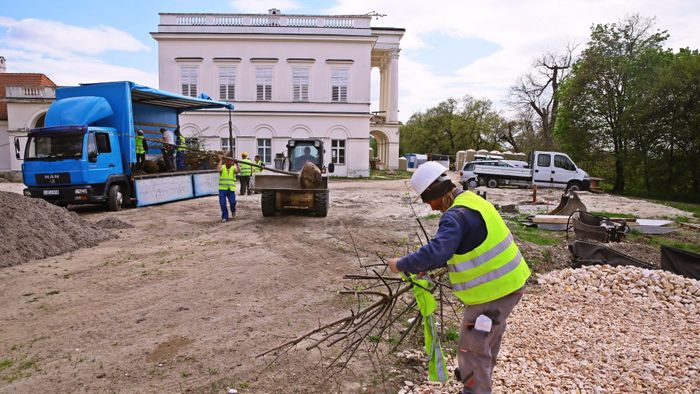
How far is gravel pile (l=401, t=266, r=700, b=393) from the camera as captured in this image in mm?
3713

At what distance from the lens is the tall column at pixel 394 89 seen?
39.8 m

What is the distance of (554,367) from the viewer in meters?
3.94

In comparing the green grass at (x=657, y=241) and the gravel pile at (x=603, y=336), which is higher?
the gravel pile at (x=603, y=336)

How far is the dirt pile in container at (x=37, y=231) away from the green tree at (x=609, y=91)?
25168mm

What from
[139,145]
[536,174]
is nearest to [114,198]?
[139,145]

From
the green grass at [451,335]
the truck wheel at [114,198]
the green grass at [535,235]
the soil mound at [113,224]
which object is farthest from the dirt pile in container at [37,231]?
the green grass at [535,235]

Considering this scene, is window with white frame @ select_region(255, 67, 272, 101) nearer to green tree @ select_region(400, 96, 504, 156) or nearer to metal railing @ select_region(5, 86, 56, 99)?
metal railing @ select_region(5, 86, 56, 99)

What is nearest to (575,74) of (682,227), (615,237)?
(682,227)

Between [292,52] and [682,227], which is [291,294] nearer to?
[682,227]

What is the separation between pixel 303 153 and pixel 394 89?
2459 centimetres

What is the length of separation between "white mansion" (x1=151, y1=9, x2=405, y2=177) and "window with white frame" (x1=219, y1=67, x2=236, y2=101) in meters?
0.07

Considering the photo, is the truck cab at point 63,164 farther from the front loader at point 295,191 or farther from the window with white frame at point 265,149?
the window with white frame at point 265,149

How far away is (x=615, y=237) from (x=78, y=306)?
366 inches

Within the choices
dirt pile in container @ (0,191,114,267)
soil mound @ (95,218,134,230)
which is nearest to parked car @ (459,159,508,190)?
soil mound @ (95,218,134,230)
